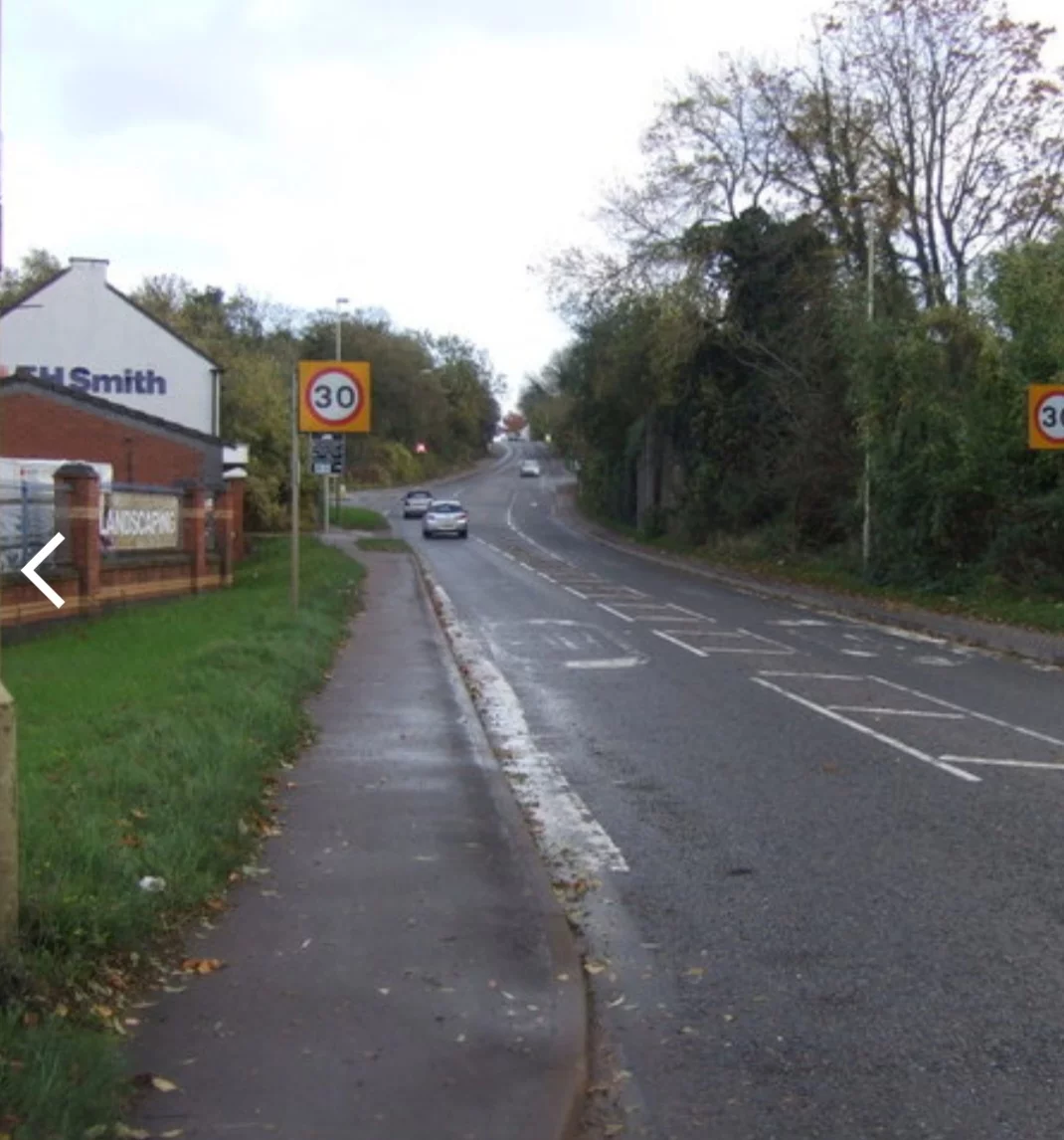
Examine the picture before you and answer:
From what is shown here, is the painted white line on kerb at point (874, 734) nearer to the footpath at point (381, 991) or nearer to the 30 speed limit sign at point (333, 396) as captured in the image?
the footpath at point (381, 991)

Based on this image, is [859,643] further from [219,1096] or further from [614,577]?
[219,1096]

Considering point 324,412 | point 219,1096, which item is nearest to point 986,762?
point 219,1096

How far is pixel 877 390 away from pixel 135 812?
26283 mm

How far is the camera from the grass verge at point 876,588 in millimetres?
26719

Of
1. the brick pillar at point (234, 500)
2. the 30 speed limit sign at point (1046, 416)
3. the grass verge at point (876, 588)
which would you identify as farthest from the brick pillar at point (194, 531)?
the 30 speed limit sign at point (1046, 416)

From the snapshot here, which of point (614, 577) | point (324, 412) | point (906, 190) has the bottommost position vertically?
point (614, 577)

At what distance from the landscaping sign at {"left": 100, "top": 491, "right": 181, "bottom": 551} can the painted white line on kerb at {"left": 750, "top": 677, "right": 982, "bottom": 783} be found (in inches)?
576

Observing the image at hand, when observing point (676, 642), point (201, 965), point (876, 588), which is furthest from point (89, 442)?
point (201, 965)

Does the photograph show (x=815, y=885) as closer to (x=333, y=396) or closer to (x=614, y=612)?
(x=333, y=396)

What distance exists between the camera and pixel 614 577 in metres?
40.8

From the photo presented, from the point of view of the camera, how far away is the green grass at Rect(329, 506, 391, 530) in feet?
223

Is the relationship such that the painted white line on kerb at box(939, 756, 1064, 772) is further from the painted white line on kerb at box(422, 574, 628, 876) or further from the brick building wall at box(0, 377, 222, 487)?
the brick building wall at box(0, 377, 222, 487)
